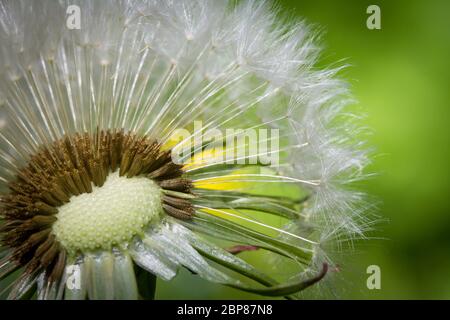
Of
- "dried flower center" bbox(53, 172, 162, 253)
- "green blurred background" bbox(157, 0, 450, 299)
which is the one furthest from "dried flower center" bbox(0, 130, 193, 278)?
"green blurred background" bbox(157, 0, 450, 299)

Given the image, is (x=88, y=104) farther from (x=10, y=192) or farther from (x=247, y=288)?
(x=247, y=288)

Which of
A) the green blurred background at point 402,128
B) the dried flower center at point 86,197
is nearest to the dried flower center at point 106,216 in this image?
the dried flower center at point 86,197

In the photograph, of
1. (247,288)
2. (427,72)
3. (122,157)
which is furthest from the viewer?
(427,72)

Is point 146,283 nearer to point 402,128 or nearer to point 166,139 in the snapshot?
point 166,139

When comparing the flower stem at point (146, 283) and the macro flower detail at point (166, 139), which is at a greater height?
the macro flower detail at point (166, 139)

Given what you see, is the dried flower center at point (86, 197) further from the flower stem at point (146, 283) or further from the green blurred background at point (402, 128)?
the green blurred background at point (402, 128)

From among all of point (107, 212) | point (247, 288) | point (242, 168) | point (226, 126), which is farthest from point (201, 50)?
point (247, 288)

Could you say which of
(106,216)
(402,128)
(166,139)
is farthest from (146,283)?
(402,128)
